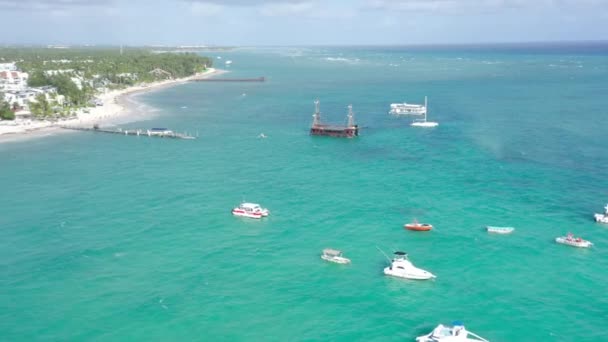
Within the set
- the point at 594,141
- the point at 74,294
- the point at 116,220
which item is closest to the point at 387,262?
the point at 74,294

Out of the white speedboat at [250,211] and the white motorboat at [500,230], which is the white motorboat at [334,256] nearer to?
the white speedboat at [250,211]

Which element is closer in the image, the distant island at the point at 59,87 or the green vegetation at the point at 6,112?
the green vegetation at the point at 6,112

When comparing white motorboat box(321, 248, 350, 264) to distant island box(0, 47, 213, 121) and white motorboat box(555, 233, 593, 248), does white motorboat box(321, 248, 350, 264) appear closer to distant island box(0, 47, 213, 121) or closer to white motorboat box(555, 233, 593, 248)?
white motorboat box(555, 233, 593, 248)

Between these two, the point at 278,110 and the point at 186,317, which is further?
the point at 278,110

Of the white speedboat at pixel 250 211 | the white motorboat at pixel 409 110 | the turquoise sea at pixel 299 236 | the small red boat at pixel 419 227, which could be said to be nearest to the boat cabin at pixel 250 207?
the white speedboat at pixel 250 211

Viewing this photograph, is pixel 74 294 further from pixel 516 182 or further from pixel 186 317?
pixel 516 182

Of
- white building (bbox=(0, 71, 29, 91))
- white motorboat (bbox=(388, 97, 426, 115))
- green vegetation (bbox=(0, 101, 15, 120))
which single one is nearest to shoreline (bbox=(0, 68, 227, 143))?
green vegetation (bbox=(0, 101, 15, 120))
